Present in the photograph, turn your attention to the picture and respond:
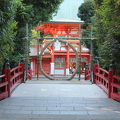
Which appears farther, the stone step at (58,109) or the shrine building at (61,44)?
the shrine building at (61,44)

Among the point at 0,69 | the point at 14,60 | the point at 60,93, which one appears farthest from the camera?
the point at 14,60

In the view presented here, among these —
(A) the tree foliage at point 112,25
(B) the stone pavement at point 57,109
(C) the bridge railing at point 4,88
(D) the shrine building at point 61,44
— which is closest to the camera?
(B) the stone pavement at point 57,109

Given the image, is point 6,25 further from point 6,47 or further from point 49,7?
point 49,7

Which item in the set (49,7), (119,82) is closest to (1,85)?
(119,82)

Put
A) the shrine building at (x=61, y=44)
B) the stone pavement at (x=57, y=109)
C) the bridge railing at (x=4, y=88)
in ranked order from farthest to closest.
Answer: the shrine building at (x=61, y=44) → the bridge railing at (x=4, y=88) → the stone pavement at (x=57, y=109)

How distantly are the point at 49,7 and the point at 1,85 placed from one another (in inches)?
306

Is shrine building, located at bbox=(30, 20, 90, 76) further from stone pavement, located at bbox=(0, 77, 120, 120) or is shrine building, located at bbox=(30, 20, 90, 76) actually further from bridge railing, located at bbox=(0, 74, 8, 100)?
stone pavement, located at bbox=(0, 77, 120, 120)

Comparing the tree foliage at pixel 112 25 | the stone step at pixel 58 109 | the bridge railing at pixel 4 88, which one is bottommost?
the stone step at pixel 58 109

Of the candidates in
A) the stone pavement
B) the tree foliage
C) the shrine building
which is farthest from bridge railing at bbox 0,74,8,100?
the shrine building

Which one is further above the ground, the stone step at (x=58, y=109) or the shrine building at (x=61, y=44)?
the shrine building at (x=61, y=44)

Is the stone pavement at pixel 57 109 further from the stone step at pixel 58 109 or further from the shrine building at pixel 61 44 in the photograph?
the shrine building at pixel 61 44

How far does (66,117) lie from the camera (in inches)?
182

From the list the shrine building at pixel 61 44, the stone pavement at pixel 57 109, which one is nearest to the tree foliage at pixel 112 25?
the stone pavement at pixel 57 109

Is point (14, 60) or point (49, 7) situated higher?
point (49, 7)
